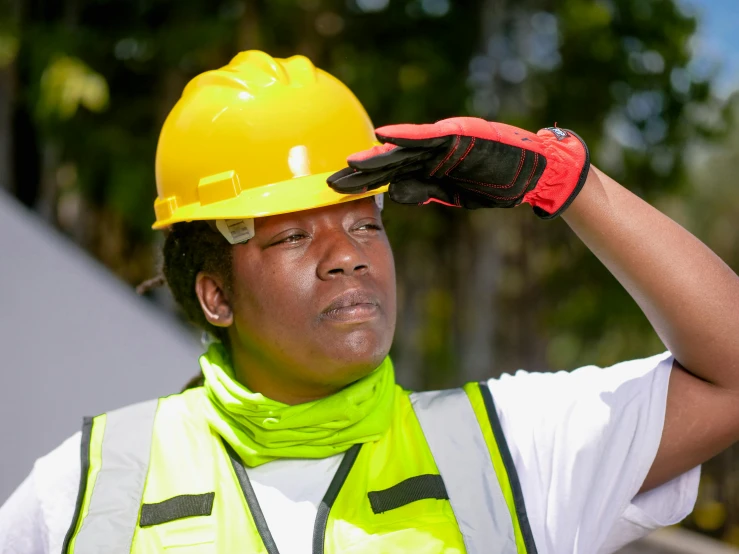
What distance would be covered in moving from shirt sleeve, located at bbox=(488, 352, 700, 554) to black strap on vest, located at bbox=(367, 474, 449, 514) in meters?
0.17

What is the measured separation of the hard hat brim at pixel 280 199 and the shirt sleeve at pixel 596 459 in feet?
1.96

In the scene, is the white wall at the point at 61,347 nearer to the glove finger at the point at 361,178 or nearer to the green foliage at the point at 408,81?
the green foliage at the point at 408,81

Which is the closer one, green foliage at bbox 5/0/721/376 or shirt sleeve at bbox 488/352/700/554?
shirt sleeve at bbox 488/352/700/554

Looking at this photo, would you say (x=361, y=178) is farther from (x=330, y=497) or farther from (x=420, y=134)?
(x=330, y=497)

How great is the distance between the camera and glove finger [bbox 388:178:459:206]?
1.64m

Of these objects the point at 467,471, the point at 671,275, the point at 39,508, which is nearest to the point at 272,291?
the point at 467,471

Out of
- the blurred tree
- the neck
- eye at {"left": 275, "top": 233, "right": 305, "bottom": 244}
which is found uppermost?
the blurred tree

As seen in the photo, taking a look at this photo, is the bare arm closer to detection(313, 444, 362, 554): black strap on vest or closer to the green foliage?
detection(313, 444, 362, 554): black strap on vest

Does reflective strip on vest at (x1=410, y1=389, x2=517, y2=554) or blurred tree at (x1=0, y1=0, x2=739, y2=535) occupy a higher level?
blurred tree at (x1=0, y1=0, x2=739, y2=535)

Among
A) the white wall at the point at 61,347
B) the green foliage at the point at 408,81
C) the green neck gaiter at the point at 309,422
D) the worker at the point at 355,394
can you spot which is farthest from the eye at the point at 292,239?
the green foliage at the point at 408,81

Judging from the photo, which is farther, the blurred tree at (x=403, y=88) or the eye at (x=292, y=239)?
the blurred tree at (x=403, y=88)

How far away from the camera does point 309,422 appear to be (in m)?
1.82

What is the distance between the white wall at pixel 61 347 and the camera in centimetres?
351

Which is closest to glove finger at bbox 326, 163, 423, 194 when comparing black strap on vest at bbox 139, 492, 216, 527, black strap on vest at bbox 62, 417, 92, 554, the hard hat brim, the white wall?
the hard hat brim
